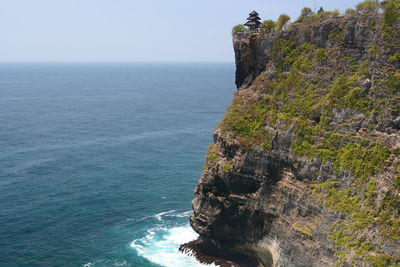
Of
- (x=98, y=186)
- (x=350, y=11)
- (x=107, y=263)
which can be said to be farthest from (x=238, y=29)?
(x=98, y=186)

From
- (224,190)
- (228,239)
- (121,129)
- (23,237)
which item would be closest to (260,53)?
(224,190)

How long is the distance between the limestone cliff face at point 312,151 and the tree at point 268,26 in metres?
1.72

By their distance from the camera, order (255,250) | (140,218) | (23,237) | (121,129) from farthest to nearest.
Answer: (121,129), (140,218), (23,237), (255,250)

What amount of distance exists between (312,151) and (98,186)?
4801 centimetres

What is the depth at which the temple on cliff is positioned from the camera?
5822cm

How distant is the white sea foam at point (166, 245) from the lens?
56.2m

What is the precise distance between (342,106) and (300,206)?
1217 centimetres

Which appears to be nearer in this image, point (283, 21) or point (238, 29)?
point (283, 21)

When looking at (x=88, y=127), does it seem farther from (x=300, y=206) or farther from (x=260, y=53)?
(x=300, y=206)

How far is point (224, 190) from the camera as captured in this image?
54031 millimetres

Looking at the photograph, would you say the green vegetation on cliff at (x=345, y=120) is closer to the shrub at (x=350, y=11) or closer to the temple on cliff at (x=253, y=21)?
the shrub at (x=350, y=11)

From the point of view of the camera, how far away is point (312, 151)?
44719mm

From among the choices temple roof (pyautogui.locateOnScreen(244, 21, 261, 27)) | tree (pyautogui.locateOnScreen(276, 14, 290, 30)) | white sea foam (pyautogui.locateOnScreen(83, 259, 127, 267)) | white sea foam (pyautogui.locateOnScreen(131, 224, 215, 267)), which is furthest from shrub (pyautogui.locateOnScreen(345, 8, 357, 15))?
white sea foam (pyautogui.locateOnScreen(83, 259, 127, 267))

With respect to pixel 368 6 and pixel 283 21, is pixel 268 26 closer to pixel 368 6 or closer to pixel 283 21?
pixel 283 21
